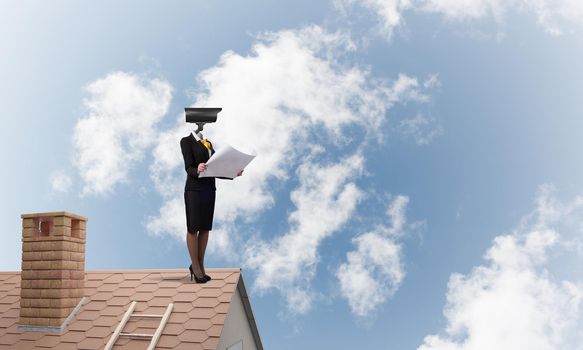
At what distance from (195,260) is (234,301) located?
39.7 inches

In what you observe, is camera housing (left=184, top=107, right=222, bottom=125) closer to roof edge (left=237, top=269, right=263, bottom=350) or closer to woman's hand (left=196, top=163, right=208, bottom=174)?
woman's hand (left=196, top=163, right=208, bottom=174)

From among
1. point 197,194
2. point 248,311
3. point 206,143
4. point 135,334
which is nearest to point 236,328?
point 248,311

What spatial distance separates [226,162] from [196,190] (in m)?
0.73

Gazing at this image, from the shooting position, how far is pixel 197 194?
8.99 meters

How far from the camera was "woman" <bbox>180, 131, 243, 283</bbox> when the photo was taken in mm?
9008

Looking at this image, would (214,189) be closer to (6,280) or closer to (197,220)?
(197,220)

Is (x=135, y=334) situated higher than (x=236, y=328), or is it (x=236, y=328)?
(x=236, y=328)

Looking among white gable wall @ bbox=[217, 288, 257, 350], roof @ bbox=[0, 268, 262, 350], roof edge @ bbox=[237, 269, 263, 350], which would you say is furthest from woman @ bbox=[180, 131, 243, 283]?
white gable wall @ bbox=[217, 288, 257, 350]

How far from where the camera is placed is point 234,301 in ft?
30.7

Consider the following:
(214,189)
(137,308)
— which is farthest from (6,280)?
(214,189)

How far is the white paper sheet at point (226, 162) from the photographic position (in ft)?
28.8

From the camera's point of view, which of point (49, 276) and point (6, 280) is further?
point (6, 280)

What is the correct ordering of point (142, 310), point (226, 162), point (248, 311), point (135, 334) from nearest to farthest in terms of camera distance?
point (135, 334) → point (226, 162) → point (142, 310) → point (248, 311)

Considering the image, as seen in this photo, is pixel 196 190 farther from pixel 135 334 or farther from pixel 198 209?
pixel 135 334
